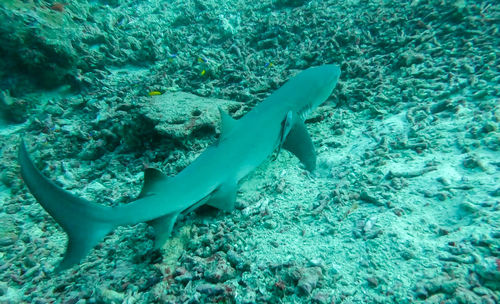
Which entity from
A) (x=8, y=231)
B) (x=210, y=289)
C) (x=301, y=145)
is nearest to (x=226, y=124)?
(x=301, y=145)

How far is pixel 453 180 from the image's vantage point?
211 cm

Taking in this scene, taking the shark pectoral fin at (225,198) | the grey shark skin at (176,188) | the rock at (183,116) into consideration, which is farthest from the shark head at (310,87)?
the shark pectoral fin at (225,198)

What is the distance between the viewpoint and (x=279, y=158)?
3004 mm

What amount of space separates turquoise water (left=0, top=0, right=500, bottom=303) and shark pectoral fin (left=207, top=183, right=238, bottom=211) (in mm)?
36

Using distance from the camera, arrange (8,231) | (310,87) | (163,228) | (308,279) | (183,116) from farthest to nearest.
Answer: (183,116) < (310,87) < (8,231) < (163,228) < (308,279)

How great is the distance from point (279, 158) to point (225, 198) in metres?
1.04

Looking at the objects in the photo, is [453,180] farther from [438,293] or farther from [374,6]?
[374,6]

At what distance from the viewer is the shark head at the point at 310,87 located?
2.81 metres

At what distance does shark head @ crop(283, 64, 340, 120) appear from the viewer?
281 centimetres

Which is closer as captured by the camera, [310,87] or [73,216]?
[73,216]

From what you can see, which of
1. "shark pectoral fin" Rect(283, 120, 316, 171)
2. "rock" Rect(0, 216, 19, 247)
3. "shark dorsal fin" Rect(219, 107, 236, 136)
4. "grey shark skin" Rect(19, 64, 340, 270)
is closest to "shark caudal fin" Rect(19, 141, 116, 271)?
"grey shark skin" Rect(19, 64, 340, 270)

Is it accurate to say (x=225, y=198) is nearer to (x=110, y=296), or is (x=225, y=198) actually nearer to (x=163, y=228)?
(x=163, y=228)

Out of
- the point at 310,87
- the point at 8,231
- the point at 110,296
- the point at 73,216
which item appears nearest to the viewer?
the point at 110,296

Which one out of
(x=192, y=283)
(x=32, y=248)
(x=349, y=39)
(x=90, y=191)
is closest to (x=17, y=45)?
(x=90, y=191)
